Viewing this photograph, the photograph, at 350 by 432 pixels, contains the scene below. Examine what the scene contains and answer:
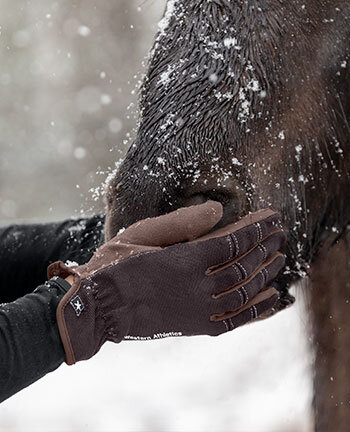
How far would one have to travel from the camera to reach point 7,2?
7773mm

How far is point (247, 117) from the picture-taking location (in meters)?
1.60

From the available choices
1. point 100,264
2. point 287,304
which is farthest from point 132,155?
point 287,304

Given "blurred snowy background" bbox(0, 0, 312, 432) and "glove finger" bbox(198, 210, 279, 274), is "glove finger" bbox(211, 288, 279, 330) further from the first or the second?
"blurred snowy background" bbox(0, 0, 312, 432)

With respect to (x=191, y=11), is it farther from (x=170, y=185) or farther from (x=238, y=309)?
(x=238, y=309)

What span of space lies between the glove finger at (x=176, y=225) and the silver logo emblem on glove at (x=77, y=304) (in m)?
0.17

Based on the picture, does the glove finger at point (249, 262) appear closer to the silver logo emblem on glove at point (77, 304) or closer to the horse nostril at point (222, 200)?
the horse nostril at point (222, 200)

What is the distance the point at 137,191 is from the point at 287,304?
0.59m

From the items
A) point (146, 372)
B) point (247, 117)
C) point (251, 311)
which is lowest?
point (146, 372)

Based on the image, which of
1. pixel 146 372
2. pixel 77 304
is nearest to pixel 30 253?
pixel 77 304

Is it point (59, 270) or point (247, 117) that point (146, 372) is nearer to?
point (59, 270)

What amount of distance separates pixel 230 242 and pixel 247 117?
0.31 m

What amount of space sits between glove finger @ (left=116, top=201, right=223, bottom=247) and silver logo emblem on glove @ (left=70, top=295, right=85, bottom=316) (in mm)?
167

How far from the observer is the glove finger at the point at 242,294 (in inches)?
60.7

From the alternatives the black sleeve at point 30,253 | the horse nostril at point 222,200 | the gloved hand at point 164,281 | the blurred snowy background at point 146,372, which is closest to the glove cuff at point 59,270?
the gloved hand at point 164,281
